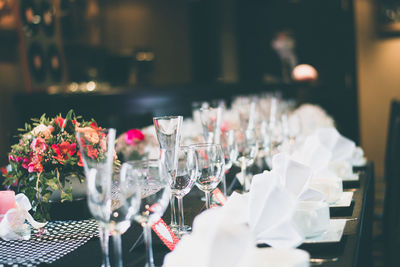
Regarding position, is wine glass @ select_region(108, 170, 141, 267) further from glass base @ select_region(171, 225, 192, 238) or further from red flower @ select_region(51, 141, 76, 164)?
red flower @ select_region(51, 141, 76, 164)

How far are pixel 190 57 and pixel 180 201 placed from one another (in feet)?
23.6

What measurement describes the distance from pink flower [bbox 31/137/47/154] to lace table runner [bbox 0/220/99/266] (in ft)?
0.70

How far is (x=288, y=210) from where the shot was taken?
0.96m

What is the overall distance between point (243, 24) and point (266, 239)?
7.47 m

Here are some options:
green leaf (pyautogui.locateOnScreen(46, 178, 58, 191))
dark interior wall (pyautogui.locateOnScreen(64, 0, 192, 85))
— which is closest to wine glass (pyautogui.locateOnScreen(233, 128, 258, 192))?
green leaf (pyautogui.locateOnScreen(46, 178, 58, 191))

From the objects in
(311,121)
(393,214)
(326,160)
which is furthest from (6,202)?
(311,121)

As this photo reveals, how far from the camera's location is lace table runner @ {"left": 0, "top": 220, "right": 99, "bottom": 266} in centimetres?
114

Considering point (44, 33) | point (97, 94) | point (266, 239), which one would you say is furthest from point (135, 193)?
point (44, 33)

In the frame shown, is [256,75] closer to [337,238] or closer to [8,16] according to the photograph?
[8,16]

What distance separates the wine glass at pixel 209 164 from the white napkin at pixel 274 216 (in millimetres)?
191

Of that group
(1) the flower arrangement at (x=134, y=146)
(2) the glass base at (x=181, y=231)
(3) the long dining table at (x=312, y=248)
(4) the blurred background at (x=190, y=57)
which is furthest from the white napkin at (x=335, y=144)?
(4) the blurred background at (x=190, y=57)

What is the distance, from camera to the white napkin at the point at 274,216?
948 millimetres

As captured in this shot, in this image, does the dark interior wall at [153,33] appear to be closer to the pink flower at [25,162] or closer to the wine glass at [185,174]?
the pink flower at [25,162]

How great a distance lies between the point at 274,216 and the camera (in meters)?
0.98
